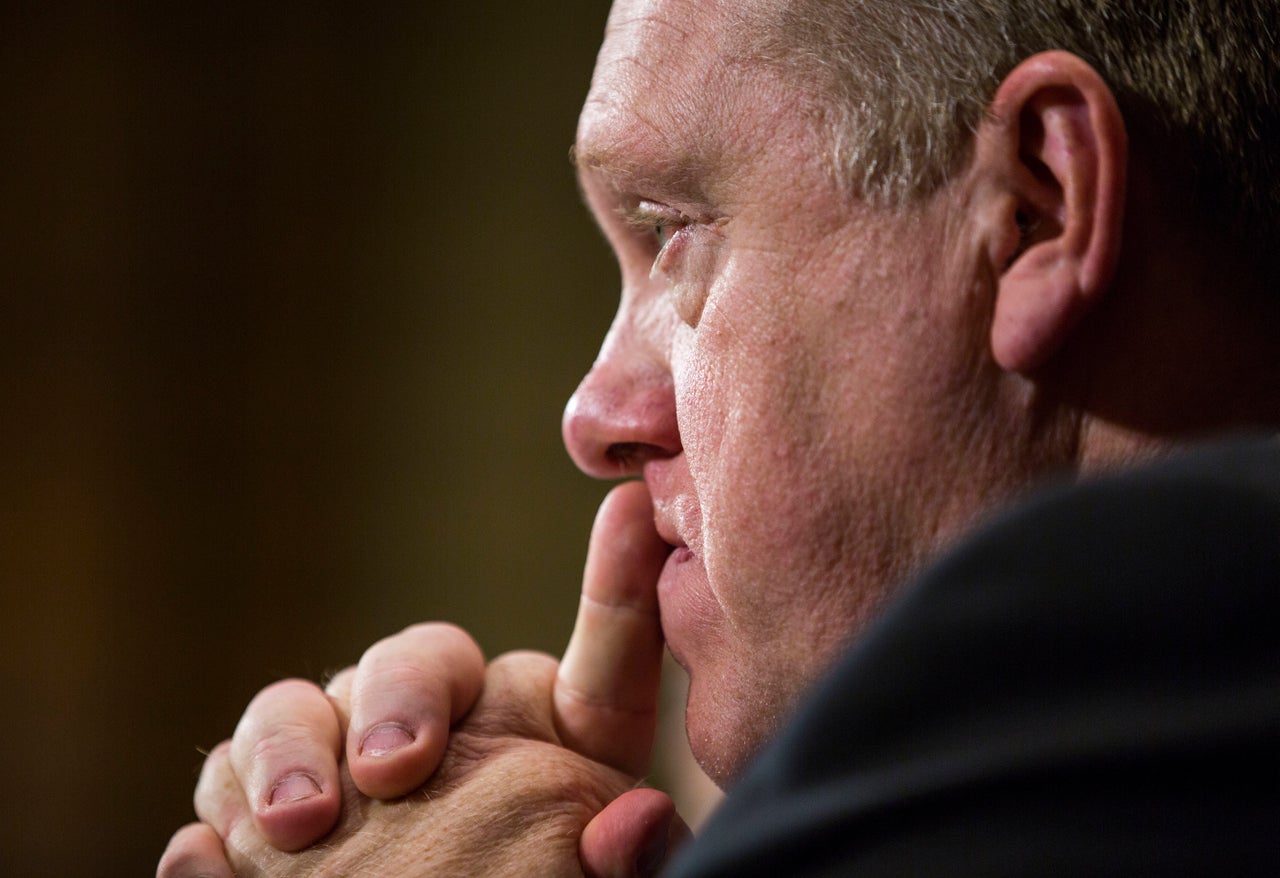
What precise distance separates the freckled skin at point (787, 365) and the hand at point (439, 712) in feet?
0.59

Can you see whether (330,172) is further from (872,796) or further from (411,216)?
(872,796)

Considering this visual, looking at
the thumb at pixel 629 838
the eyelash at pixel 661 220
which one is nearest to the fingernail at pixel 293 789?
the thumb at pixel 629 838

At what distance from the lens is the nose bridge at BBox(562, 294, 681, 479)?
3.52 ft

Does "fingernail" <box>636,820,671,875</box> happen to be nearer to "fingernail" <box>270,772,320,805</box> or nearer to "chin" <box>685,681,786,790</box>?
"chin" <box>685,681,786,790</box>

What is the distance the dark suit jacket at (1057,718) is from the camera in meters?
0.48

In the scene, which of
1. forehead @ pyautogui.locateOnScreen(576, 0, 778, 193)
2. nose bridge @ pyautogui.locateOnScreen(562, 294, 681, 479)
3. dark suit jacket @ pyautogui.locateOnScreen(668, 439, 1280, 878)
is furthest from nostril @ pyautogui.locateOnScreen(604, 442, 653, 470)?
dark suit jacket @ pyautogui.locateOnScreen(668, 439, 1280, 878)

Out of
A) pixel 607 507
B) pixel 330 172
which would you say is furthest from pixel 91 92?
pixel 607 507

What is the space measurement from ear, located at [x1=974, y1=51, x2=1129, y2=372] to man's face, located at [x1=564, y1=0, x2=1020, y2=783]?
3 cm

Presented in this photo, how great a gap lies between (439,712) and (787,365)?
1.41 feet

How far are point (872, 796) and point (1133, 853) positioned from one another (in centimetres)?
10

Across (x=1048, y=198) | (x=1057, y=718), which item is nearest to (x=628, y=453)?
(x=1048, y=198)

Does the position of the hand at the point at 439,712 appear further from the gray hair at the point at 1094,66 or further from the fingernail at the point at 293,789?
the gray hair at the point at 1094,66

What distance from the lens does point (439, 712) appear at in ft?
3.46

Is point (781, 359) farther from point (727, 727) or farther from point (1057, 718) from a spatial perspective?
point (1057, 718)
